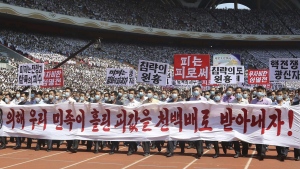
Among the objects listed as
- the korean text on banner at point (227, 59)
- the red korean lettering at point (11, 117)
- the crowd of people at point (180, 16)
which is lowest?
the red korean lettering at point (11, 117)

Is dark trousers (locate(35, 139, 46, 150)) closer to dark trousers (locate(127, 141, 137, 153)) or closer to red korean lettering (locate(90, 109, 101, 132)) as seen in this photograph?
red korean lettering (locate(90, 109, 101, 132))

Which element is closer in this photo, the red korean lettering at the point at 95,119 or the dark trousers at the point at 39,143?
the red korean lettering at the point at 95,119

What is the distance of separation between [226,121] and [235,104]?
1.32 ft

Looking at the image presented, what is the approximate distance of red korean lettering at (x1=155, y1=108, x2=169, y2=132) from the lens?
29.7 ft

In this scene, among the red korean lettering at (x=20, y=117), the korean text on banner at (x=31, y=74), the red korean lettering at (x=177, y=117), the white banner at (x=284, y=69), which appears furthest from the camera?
the korean text on banner at (x=31, y=74)

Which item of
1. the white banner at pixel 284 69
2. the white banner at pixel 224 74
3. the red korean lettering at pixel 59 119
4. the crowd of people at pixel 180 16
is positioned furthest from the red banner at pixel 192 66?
the crowd of people at pixel 180 16

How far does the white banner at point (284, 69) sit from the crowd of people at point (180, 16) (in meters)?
27.1

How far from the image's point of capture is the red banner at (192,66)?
10758mm

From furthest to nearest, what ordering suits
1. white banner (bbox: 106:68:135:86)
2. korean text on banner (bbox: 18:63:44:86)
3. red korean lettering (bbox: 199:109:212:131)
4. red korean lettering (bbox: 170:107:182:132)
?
white banner (bbox: 106:68:135:86) < korean text on banner (bbox: 18:63:44:86) < red korean lettering (bbox: 170:107:182:132) < red korean lettering (bbox: 199:109:212:131)

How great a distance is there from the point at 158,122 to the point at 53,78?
6971 mm

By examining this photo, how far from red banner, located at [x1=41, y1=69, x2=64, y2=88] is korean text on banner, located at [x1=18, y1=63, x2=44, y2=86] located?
1295 millimetres

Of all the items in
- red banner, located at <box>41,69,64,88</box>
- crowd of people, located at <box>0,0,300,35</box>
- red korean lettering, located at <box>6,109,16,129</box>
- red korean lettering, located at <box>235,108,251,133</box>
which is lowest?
red korean lettering, located at <box>6,109,16,129</box>

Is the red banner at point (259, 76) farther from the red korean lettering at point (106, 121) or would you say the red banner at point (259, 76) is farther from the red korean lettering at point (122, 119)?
the red korean lettering at point (106, 121)

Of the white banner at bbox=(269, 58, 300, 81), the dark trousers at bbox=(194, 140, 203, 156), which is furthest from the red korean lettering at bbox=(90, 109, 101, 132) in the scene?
the white banner at bbox=(269, 58, 300, 81)
